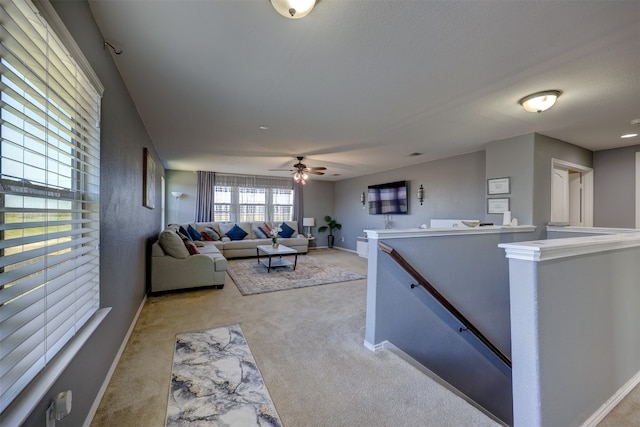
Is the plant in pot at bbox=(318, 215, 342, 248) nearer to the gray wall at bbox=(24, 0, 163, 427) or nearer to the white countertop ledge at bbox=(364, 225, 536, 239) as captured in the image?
the white countertop ledge at bbox=(364, 225, 536, 239)

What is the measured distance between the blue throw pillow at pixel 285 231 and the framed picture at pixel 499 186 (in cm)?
515

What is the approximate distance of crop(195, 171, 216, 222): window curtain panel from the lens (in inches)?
291

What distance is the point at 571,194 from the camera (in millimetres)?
4895

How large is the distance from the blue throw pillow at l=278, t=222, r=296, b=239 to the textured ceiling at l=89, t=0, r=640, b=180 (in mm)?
4183

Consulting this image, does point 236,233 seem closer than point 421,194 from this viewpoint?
No

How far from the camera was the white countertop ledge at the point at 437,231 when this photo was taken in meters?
2.47

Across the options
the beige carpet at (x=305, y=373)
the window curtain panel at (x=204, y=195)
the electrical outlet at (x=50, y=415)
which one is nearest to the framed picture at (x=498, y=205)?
the beige carpet at (x=305, y=373)

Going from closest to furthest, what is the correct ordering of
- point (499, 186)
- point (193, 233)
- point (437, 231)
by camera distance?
point (437, 231)
point (499, 186)
point (193, 233)

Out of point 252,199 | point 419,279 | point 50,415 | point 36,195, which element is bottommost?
point 50,415

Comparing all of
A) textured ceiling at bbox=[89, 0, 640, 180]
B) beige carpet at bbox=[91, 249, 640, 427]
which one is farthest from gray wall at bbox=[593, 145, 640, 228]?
beige carpet at bbox=[91, 249, 640, 427]

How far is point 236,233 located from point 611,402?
6965 millimetres

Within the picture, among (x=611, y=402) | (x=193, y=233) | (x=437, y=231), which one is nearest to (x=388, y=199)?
(x=437, y=231)

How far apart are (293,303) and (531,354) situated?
262 cm

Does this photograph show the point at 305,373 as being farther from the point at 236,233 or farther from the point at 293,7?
the point at 236,233
